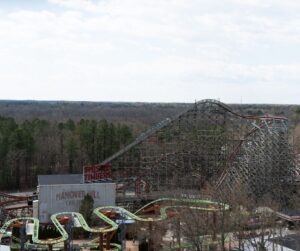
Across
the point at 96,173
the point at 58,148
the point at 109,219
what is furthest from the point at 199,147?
the point at 58,148

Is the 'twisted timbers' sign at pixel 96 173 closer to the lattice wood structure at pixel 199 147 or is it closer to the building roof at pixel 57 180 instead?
the building roof at pixel 57 180

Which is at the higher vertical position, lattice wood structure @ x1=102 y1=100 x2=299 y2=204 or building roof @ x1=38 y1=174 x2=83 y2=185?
lattice wood structure @ x1=102 y1=100 x2=299 y2=204

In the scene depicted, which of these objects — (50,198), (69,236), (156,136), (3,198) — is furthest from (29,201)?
(69,236)

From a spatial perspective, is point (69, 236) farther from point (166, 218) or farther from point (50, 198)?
point (50, 198)

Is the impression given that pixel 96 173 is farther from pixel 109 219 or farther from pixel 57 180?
pixel 109 219

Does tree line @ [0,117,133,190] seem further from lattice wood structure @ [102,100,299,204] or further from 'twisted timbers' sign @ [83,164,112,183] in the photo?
'twisted timbers' sign @ [83,164,112,183]

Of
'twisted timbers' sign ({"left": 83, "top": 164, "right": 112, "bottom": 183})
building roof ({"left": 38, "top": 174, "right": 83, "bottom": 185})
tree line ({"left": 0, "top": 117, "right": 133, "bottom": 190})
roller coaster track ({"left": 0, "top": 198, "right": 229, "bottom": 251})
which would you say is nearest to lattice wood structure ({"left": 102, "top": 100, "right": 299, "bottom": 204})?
'twisted timbers' sign ({"left": 83, "top": 164, "right": 112, "bottom": 183})
